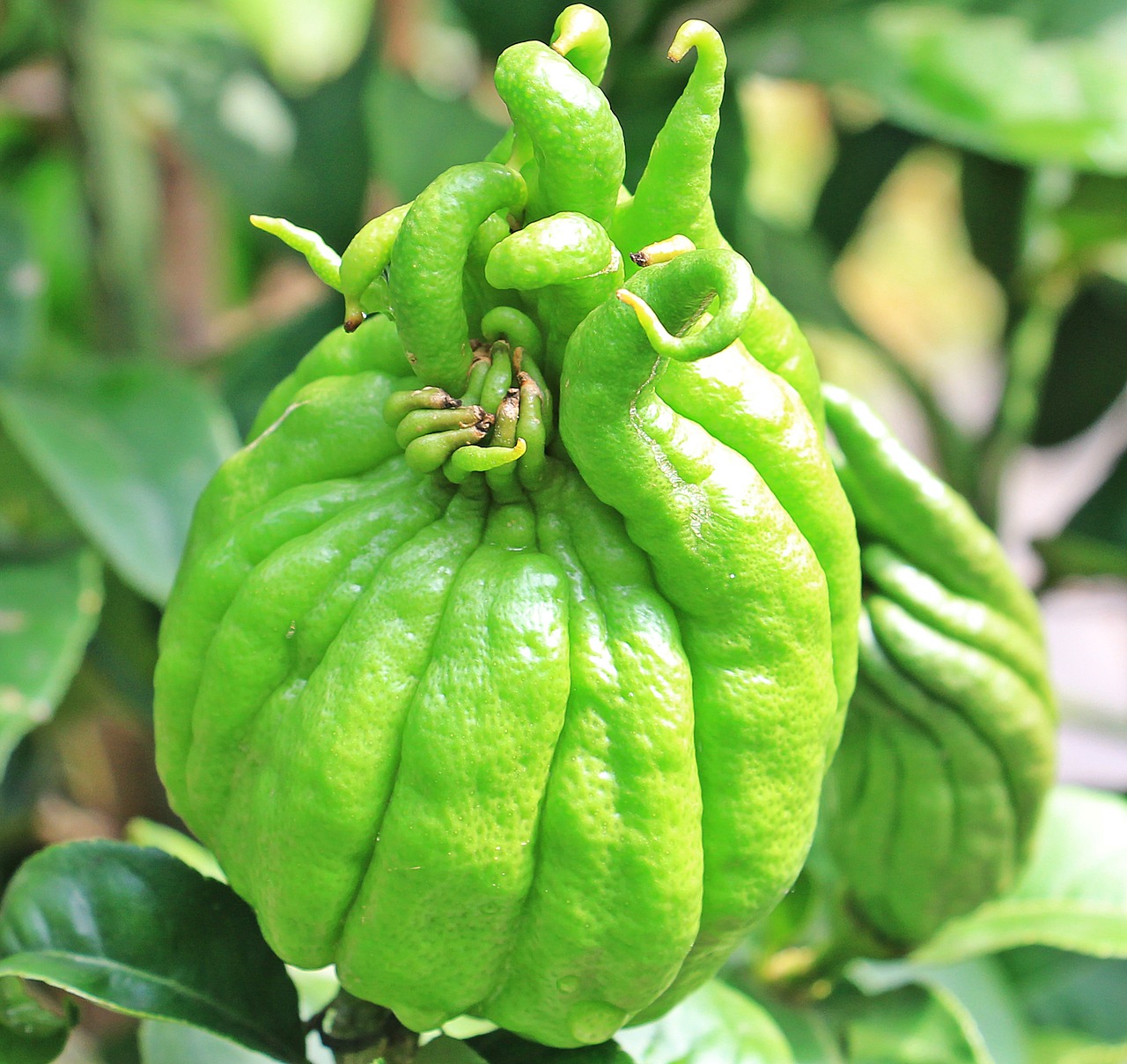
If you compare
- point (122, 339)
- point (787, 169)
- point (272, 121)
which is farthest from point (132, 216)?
point (787, 169)

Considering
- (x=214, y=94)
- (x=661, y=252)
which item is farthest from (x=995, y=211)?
(x=661, y=252)

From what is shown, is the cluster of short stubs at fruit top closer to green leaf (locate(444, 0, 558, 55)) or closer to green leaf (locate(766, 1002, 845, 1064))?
green leaf (locate(766, 1002, 845, 1064))

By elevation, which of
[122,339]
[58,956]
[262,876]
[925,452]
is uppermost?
[262,876]

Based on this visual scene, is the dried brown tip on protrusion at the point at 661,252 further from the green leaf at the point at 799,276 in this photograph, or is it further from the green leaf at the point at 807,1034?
the green leaf at the point at 799,276

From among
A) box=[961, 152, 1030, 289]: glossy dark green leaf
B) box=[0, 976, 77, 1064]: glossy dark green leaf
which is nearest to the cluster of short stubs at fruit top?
box=[0, 976, 77, 1064]: glossy dark green leaf

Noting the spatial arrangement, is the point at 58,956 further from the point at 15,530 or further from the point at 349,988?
the point at 15,530

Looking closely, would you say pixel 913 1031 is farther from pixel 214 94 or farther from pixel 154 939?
pixel 214 94

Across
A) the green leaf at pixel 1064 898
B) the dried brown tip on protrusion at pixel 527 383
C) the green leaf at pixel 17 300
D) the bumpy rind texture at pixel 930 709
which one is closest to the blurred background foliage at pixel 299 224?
the green leaf at pixel 17 300
